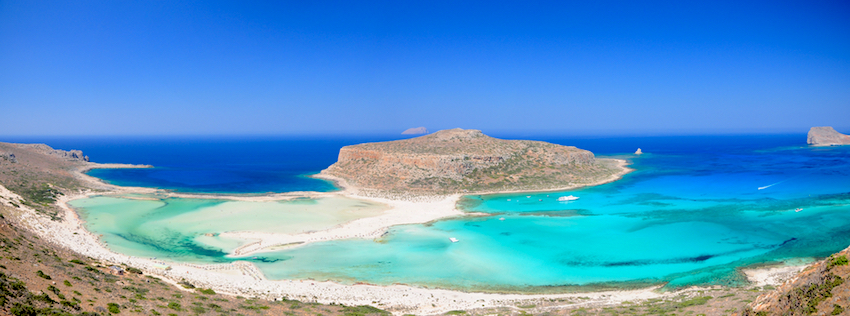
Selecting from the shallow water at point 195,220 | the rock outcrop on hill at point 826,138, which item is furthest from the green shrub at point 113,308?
the rock outcrop on hill at point 826,138

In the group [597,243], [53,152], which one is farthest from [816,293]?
[53,152]

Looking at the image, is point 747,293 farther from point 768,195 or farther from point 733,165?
point 733,165

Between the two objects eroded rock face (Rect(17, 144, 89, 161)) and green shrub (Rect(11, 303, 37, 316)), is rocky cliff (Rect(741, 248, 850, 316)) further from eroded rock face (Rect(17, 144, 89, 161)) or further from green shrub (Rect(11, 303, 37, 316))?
eroded rock face (Rect(17, 144, 89, 161))

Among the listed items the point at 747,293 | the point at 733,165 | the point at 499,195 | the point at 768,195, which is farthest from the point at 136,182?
the point at 733,165

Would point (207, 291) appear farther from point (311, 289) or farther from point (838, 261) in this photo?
point (838, 261)

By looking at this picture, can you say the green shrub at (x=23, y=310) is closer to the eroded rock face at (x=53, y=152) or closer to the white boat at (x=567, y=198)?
the white boat at (x=567, y=198)

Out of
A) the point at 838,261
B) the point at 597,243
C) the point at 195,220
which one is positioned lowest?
the point at 597,243

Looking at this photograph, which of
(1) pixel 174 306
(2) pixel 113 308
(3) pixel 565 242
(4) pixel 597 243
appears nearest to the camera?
(2) pixel 113 308
